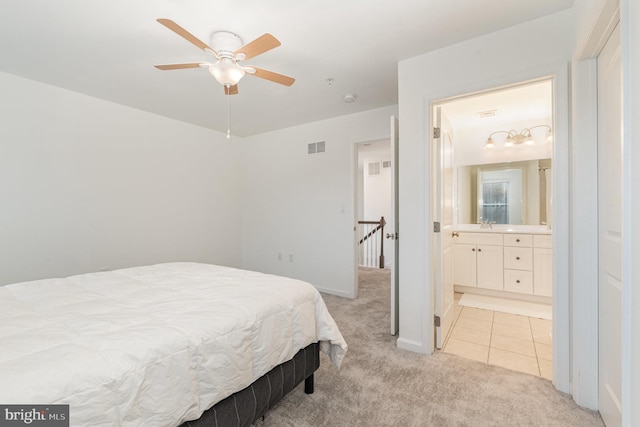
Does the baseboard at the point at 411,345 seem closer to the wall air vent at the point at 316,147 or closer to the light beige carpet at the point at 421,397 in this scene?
the light beige carpet at the point at 421,397

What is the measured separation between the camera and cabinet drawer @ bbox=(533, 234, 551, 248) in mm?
3351

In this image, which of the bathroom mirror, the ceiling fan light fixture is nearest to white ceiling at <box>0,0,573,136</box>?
the ceiling fan light fixture

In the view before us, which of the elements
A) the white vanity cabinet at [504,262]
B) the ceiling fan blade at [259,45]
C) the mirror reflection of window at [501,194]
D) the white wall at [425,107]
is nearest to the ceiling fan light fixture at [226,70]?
the ceiling fan blade at [259,45]

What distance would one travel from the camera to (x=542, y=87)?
2836mm

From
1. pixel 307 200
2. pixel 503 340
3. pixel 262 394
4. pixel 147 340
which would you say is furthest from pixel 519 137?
pixel 147 340

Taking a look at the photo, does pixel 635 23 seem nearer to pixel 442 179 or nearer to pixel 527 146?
pixel 442 179

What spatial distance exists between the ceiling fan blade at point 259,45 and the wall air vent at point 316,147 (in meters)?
2.24

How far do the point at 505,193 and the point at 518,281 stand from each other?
1.25 meters

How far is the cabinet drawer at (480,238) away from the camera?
144 inches

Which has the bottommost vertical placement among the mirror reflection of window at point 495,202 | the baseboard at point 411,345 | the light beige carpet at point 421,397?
the light beige carpet at point 421,397

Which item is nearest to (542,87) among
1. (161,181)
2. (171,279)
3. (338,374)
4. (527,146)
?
(527,146)

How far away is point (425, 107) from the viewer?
2.27 meters

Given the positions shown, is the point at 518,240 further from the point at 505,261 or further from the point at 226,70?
the point at 226,70

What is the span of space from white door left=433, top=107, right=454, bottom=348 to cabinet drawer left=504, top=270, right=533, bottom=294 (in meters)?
1.41
